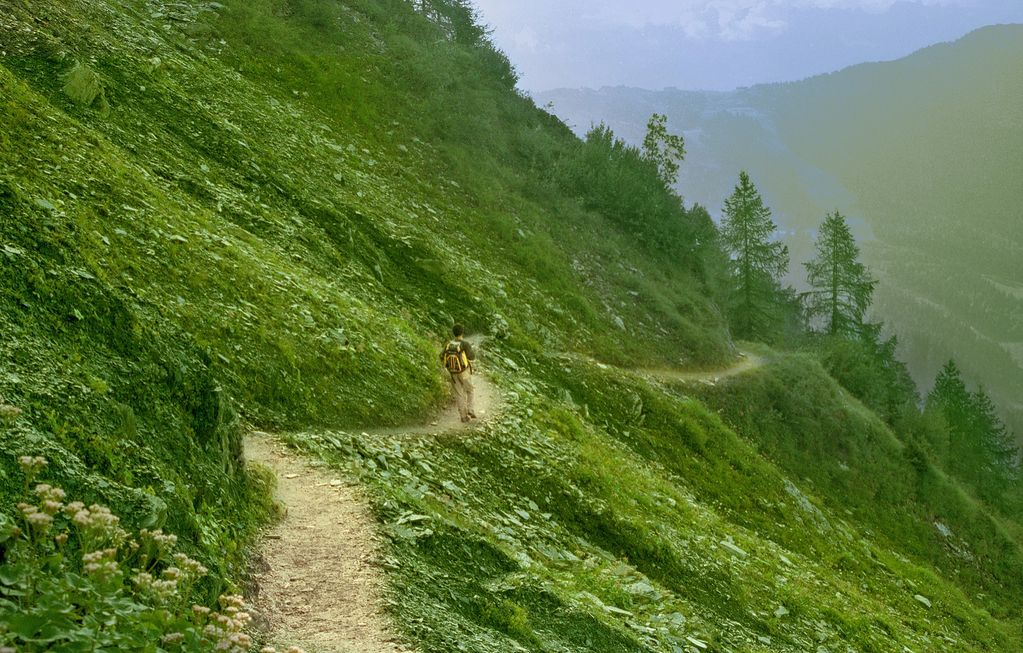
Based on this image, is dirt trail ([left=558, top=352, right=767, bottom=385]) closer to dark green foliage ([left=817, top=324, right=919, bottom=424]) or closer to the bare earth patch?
dark green foliage ([left=817, top=324, right=919, bottom=424])

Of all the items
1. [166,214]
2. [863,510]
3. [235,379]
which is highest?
[166,214]

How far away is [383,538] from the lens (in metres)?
10.6

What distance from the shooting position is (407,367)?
65.4 ft

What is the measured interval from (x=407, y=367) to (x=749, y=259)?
180 ft

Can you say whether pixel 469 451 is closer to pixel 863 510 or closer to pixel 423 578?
pixel 423 578

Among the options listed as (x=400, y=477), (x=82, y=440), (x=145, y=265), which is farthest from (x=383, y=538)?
(x=145, y=265)

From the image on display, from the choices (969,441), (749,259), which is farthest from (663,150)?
(969,441)

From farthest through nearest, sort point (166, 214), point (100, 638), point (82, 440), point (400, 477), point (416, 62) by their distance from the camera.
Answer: point (416, 62) < point (166, 214) < point (400, 477) < point (82, 440) < point (100, 638)

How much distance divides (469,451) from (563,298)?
22286 mm

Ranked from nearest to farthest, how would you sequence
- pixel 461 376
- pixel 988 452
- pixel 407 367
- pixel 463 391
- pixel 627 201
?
pixel 461 376, pixel 463 391, pixel 407 367, pixel 627 201, pixel 988 452

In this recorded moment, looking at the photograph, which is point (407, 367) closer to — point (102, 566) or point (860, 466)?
point (102, 566)

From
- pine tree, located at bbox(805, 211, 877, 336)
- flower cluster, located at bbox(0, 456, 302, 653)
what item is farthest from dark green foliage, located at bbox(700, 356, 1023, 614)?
flower cluster, located at bbox(0, 456, 302, 653)

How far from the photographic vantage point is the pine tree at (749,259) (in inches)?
2667

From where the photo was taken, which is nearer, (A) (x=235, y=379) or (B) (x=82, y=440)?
(B) (x=82, y=440)
